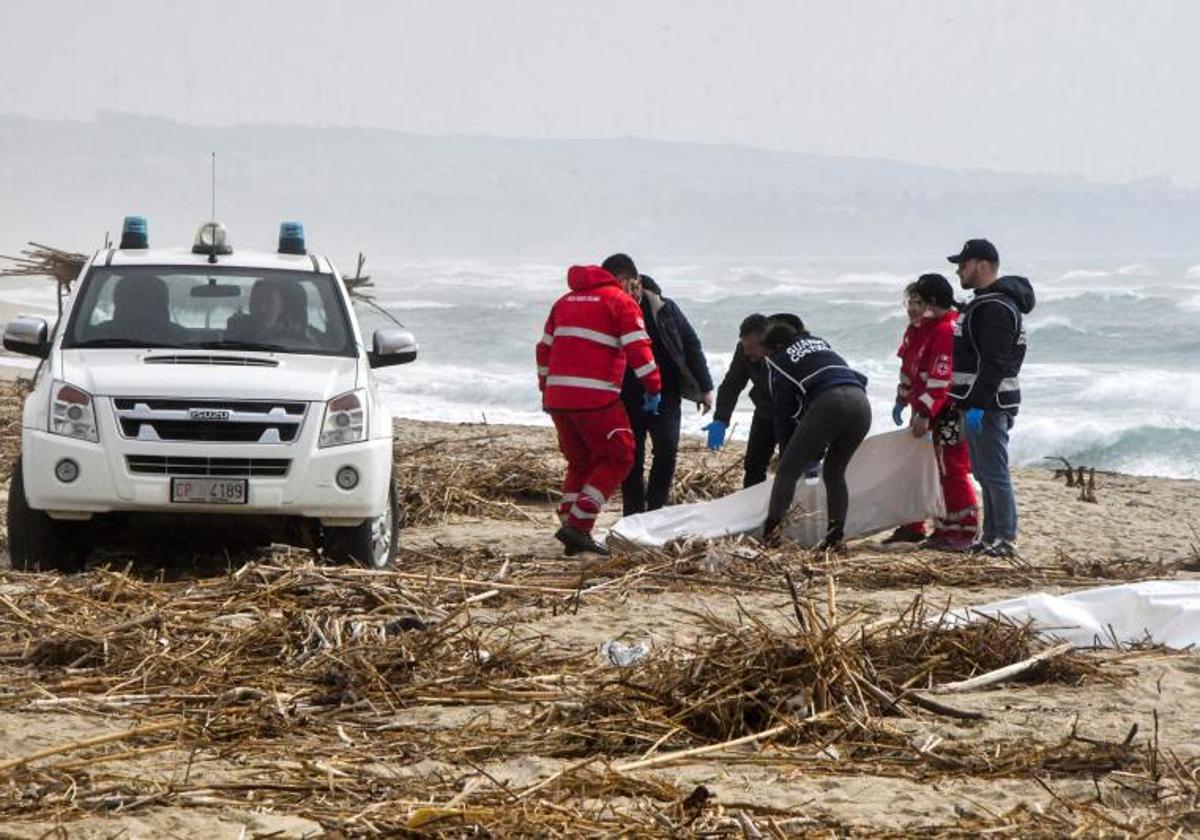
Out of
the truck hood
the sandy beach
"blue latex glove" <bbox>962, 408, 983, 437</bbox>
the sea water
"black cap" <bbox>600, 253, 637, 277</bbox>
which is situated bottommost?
the sea water

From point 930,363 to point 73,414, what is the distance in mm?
5003

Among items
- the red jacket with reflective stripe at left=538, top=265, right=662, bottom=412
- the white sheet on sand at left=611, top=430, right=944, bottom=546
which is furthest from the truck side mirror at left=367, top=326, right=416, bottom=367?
the white sheet on sand at left=611, top=430, right=944, bottom=546

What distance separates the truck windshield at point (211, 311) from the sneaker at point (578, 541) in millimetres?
1638

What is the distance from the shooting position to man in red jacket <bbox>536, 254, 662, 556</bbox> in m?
10.7

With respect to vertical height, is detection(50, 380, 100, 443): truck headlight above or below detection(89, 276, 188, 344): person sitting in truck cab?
below

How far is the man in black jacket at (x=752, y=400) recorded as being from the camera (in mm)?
11414

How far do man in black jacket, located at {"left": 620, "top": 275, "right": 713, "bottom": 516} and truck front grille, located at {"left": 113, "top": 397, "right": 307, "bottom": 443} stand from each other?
294 cm

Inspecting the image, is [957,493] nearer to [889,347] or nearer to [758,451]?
[758,451]

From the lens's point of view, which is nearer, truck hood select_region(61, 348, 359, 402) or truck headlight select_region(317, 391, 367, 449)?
truck hood select_region(61, 348, 359, 402)

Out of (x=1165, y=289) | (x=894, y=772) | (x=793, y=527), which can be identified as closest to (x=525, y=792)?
(x=894, y=772)

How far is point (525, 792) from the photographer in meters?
5.18

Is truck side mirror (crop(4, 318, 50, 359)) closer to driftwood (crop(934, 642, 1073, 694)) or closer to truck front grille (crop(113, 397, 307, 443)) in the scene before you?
truck front grille (crop(113, 397, 307, 443))

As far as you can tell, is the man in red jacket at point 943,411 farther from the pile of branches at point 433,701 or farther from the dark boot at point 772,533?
the pile of branches at point 433,701

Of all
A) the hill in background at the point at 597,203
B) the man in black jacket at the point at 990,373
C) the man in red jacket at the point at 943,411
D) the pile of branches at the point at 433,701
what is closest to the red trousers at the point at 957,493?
the man in red jacket at the point at 943,411
